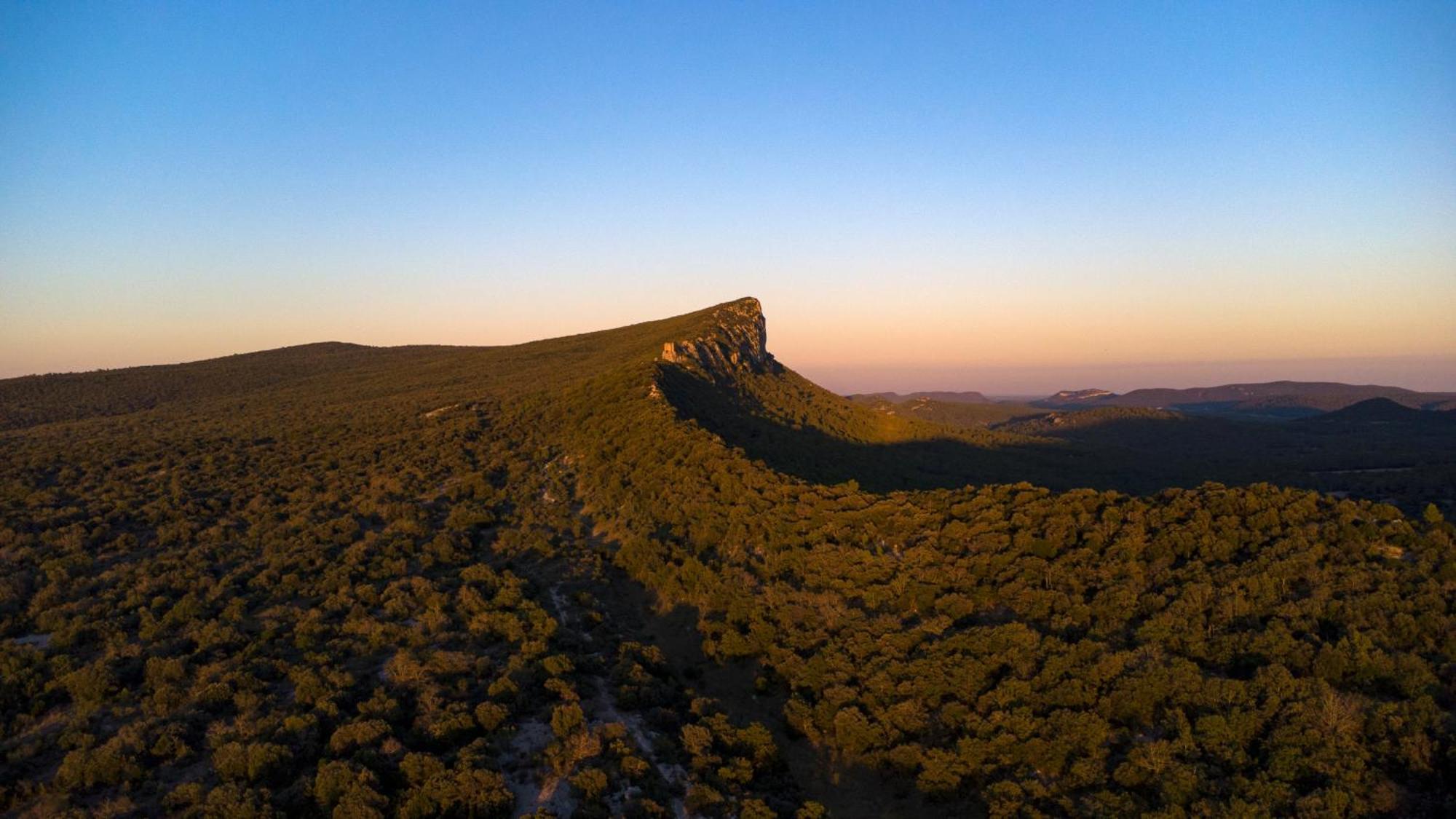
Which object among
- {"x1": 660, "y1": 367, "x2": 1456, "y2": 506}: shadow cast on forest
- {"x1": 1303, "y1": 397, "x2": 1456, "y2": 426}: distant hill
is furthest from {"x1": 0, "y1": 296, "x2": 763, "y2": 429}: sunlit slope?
{"x1": 1303, "y1": 397, "x2": 1456, "y2": 426}: distant hill

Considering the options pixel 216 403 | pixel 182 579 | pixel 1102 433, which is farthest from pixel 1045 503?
pixel 1102 433

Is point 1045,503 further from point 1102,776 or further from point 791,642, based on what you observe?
point 1102,776

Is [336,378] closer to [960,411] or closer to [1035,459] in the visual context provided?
[1035,459]

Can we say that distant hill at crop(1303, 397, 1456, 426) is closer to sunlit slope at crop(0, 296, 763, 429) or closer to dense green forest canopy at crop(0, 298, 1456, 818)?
dense green forest canopy at crop(0, 298, 1456, 818)

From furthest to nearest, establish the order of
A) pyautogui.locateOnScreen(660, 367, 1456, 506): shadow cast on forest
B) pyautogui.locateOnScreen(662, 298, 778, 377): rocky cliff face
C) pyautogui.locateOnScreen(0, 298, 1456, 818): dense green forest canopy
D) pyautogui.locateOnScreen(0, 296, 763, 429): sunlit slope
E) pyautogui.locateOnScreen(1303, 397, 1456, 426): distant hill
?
1. pyautogui.locateOnScreen(1303, 397, 1456, 426): distant hill
2. pyautogui.locateOnScreen(0, 296, 763, 429): sunlit slope
3. pyautogui.locateOnScreen(662, 298, 778, 377): rocky cliff face
4. pyautogui.locateOnScreen(660, 367, 1456, 506): shadow cast on forest
5. pyautogui.locateOnScreen(0, 298, 1456, 818): dense green forest canopy

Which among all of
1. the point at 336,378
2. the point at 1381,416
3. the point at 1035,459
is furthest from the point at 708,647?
the point at 1381,416

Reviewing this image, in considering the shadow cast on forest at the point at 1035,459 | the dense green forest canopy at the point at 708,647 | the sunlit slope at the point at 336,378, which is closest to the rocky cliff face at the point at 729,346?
the sunlit slope at the point at 336,378
